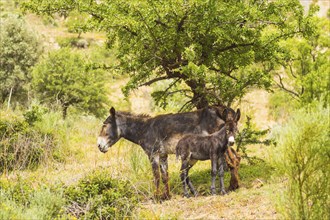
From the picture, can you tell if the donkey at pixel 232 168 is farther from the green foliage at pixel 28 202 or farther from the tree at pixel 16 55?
the tree at pixel 16 55

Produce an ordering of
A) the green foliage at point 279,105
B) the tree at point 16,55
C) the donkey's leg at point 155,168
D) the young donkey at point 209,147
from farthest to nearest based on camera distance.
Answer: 1. the tree at point 16,55
2. the green foliage at point 279,105
3. the donkey's leg at point 155,168
4. the young donkey at point 209,147

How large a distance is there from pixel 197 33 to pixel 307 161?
5.36 metres

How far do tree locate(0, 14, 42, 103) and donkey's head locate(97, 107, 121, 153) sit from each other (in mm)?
18992

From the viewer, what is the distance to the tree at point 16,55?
95.7 ft

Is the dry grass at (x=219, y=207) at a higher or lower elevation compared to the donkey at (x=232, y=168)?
lower

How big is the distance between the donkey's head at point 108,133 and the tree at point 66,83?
14395 millimetres

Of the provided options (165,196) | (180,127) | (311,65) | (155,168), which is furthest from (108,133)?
(311,65)

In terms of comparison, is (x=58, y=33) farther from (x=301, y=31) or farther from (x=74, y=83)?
(x=301, y=31)

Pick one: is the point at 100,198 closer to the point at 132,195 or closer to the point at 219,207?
the point at 132,195

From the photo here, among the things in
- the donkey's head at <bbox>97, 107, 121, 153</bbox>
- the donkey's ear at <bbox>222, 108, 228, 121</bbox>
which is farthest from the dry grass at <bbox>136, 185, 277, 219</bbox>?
the donkey's head at <bbox>97, 107, 121, 153</bbox>

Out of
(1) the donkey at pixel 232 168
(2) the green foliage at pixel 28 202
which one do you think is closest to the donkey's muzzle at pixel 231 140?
(1) the donkey at pixel 232 168

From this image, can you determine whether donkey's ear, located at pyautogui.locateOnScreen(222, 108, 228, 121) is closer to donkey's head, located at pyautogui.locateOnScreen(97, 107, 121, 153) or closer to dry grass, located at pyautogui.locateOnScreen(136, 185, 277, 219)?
dry grass, located at pyautogui.locateOnScreen(136, 185, 277, 219)

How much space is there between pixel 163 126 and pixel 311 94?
39.5 ft

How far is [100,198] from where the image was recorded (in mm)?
9164
